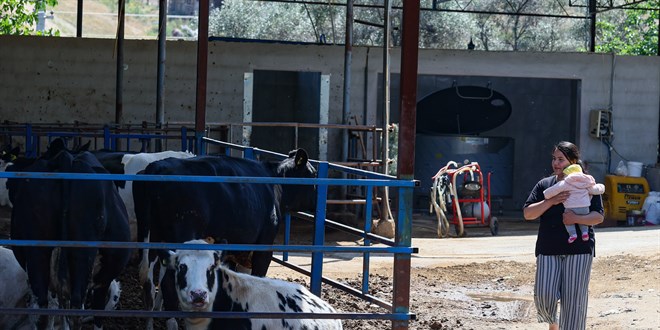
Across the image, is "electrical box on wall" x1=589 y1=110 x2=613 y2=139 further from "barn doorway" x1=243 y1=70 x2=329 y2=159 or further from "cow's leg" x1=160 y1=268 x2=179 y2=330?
"cow's leg" x1=160 y1=268 x2=179 y2=330

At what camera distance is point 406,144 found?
644 centimetres

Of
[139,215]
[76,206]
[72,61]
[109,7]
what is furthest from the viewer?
[109,7]

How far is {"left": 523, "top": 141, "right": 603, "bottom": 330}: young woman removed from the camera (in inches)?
303

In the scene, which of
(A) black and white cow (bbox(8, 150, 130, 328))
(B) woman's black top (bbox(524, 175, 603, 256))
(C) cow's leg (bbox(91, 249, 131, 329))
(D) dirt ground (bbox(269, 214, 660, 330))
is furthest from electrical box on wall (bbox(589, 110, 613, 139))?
(A) black and white cow (bbox(8, 150, 130, 328))

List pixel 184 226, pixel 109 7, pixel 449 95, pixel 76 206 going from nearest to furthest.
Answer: pixel 76 206 → pixel 184 226 → pixel 449 95 → pixel 109 7

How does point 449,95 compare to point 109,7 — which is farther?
point 109,7

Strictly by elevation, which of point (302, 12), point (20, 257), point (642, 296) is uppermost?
point (302, 12)

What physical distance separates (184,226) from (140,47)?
44.2 feet

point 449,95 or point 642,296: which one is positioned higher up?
point 449,95

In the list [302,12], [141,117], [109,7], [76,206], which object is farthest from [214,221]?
[109,7]

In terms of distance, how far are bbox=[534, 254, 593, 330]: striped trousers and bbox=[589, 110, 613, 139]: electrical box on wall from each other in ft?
50.1

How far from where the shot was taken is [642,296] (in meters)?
11.6

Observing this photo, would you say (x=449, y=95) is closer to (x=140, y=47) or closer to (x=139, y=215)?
(x=140, y=47)

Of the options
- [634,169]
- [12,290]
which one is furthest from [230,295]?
[634,169]
